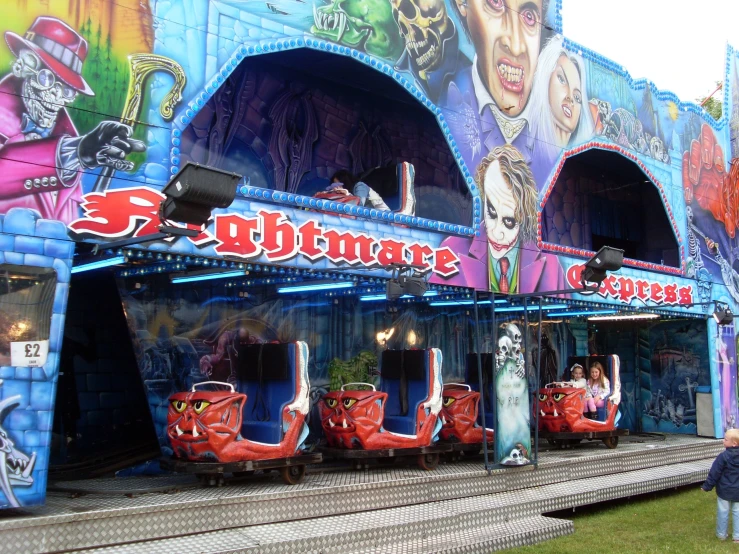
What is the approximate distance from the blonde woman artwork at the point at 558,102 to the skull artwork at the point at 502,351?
2.91 m

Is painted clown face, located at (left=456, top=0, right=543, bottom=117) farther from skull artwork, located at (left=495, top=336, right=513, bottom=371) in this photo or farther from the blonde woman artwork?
skull artwork, located at (left=495, top=336, right=513, bottom=371)

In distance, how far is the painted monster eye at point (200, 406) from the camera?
6961 millimetres

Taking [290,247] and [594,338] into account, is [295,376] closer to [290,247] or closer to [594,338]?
[290,247]

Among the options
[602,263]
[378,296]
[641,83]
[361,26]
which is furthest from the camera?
[641,83]

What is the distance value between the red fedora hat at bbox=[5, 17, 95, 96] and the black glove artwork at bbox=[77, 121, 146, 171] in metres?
0.31

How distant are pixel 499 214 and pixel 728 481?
13.3 feet

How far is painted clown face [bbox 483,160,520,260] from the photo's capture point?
9695mm

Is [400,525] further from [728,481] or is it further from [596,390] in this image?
[596,390]

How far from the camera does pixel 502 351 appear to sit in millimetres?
9078

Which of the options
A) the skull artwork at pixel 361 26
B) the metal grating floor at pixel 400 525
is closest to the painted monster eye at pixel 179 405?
the metal grating floor at pixel 400 525

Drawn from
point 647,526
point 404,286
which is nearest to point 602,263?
point 404,286

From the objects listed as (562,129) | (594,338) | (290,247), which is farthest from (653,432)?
(290,247)

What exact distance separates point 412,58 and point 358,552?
17.8 feet

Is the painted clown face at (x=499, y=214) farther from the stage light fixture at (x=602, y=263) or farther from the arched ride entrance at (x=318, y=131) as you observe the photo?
the stage light fixture at (x=602, y=263)
